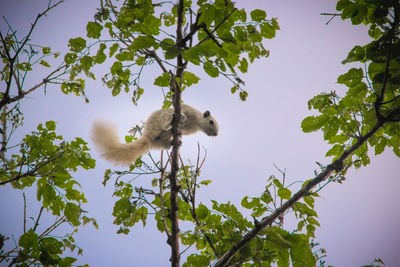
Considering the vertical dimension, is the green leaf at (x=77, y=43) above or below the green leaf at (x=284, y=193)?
above

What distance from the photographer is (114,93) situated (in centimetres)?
257

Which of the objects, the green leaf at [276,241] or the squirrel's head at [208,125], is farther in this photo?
the squirrel's head at [208,125]

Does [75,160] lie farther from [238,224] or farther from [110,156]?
[110,156]

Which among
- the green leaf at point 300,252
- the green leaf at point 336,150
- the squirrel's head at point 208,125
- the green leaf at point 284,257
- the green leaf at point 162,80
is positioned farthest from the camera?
the squirrel's head at point 208,125

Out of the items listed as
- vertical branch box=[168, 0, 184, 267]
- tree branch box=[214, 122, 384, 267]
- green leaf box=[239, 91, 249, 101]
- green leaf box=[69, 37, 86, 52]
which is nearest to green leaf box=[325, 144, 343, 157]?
tree branch box=[214, 122, 384, 267]

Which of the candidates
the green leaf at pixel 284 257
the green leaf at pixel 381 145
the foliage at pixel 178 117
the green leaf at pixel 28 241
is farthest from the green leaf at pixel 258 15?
the green leaf at pixel 28 241

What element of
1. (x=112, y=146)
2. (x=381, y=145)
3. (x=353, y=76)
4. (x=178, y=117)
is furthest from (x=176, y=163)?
(x=112, y=146)

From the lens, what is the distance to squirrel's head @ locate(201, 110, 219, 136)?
752 centimetres

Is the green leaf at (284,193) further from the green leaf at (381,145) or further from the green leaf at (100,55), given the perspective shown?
the green leaf at (100,55)

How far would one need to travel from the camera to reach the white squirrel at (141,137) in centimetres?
514

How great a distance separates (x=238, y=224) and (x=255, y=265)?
0.52m

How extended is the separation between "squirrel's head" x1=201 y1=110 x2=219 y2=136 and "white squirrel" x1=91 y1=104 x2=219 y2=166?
279 mm

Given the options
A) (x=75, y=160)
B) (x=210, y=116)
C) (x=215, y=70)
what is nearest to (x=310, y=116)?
(x=215, y=70)

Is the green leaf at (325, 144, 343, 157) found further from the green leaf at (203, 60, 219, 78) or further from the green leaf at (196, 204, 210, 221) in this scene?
the green leaf at (203, 60, 219, 78)
